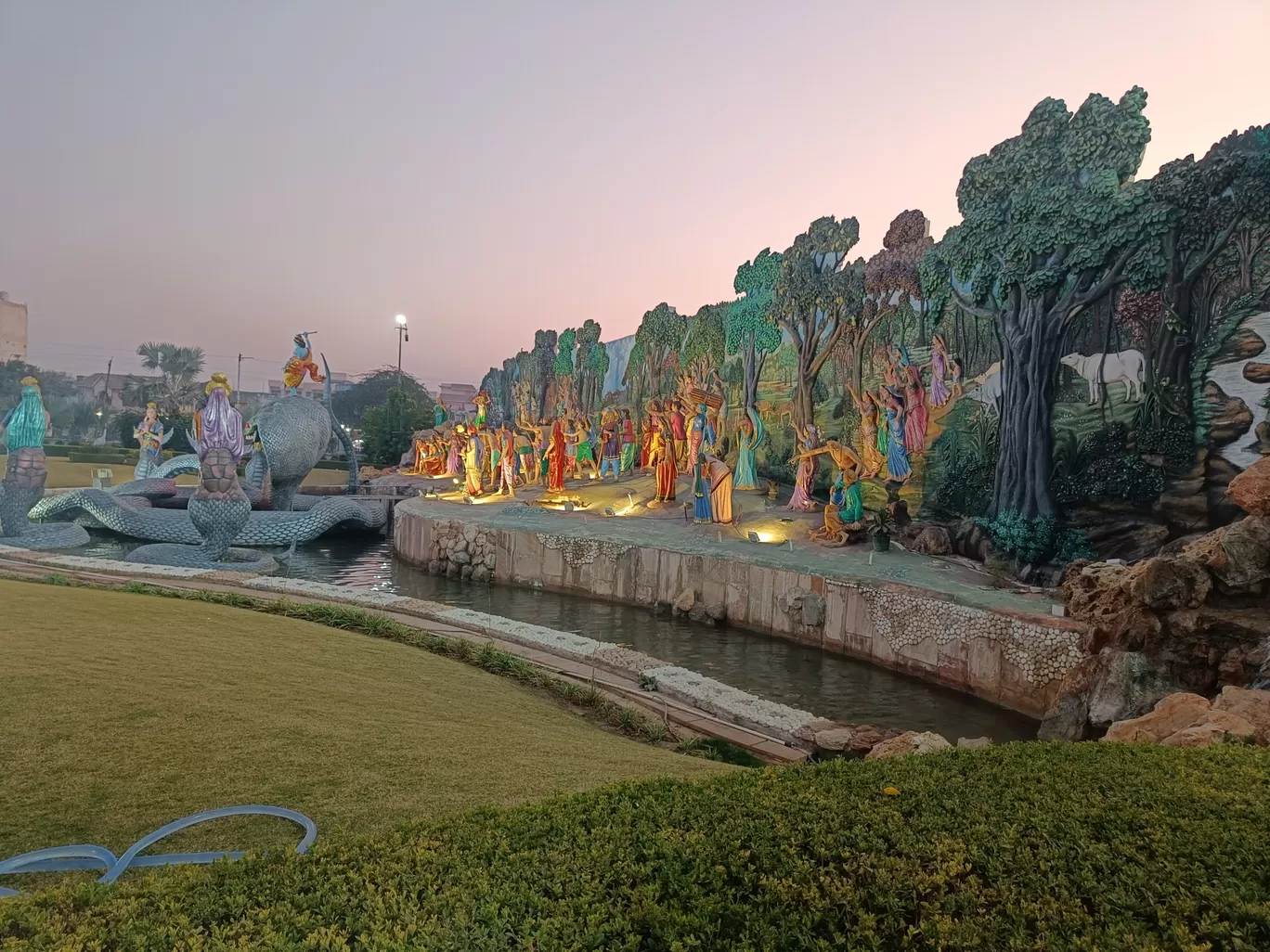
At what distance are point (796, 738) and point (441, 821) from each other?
154 inches

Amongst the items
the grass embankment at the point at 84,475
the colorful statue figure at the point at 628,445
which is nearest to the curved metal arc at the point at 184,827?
the colorful statue figure at the point at 628,445

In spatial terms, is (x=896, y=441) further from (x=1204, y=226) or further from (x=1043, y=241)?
(x=1204, y=226)

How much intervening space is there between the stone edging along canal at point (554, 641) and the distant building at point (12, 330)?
62023 mm

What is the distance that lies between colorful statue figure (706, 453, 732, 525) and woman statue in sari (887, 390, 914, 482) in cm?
350

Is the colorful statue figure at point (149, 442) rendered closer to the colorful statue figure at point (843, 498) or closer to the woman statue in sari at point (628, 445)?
the woman statue in sari at point (628, 445)

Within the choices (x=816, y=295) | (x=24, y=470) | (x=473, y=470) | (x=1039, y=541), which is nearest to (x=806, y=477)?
(x=816, y=295)

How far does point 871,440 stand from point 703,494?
155 inches

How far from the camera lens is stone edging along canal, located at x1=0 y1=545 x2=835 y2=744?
5938 millimetres

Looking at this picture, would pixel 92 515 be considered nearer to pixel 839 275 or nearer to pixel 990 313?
pixel 839 275

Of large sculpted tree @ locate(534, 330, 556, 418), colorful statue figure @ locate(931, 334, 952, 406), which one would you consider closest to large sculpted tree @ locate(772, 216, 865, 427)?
colorful statue figure @ locate(931, 334, 952, 406)

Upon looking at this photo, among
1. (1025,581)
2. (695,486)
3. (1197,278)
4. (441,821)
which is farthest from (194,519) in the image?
(1197,278)

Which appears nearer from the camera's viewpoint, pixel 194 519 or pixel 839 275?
pixel 194 519

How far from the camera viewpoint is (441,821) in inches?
89.4

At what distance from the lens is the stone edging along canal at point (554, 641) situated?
19.5 feet
